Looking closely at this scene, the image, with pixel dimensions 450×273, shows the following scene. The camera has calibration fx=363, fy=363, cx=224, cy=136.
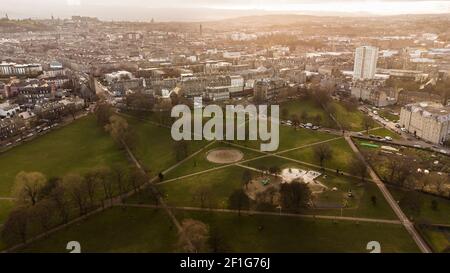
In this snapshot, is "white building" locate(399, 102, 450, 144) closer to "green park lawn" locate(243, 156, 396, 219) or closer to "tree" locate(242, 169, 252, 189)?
"green park lawn" locate(243, 156, 396, 219)

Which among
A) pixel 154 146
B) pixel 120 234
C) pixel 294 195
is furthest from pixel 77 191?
pixel 294 195

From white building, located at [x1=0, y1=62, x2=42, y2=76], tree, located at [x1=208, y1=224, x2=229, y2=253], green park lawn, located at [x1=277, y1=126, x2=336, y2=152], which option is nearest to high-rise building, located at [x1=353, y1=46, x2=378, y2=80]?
green park lawn, located at [x1=277, y1=126, x2=336, y2=152]

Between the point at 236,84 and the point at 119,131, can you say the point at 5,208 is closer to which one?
the point at 119,131

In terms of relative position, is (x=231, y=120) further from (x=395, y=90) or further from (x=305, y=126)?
(x=395, y=90)

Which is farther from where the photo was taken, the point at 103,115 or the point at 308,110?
the point at 308,110

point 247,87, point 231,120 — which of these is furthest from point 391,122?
point 247,87

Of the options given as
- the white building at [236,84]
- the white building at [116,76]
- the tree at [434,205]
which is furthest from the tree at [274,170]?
the white building at [116,76]

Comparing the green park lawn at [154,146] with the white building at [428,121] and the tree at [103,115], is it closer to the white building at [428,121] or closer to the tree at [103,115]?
the tree at [103,115]
